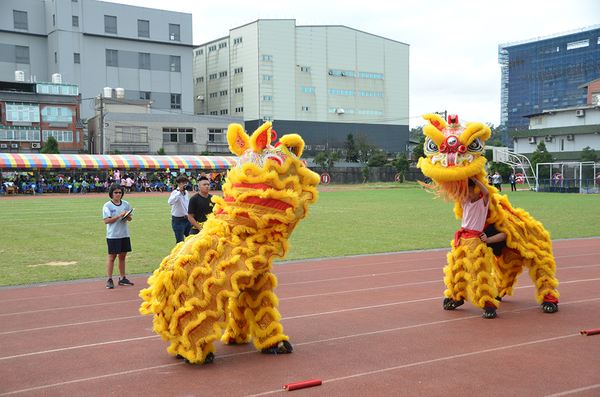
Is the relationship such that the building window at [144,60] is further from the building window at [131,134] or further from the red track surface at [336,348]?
the red track surface at [336,348]

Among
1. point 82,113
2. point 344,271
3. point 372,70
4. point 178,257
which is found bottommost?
point 344,271

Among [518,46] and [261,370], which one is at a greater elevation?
[518,46]

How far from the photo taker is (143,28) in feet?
215

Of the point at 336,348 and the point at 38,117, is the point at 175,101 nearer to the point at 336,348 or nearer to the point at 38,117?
the point at 38,117

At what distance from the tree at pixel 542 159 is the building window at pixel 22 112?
47.7 metres

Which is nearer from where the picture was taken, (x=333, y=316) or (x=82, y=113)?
(x=333, y=316)

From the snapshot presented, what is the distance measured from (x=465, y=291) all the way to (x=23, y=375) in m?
5.11

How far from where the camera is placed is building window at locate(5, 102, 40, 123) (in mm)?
51894

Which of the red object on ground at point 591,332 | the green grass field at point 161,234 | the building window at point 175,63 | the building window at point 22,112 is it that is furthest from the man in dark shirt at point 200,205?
the building window at point 175,63

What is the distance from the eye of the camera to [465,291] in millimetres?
6766

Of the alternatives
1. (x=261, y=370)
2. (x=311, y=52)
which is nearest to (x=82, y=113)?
(x=311, y=52)

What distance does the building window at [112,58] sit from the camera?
6391cm

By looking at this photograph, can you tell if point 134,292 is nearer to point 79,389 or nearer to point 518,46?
point 79,389

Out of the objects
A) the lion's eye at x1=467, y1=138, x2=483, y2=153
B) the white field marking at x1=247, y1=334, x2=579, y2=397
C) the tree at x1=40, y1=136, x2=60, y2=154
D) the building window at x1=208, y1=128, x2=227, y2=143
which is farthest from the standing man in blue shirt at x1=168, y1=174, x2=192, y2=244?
the building window at x1=208, y1=128, x2=227, y2=143
